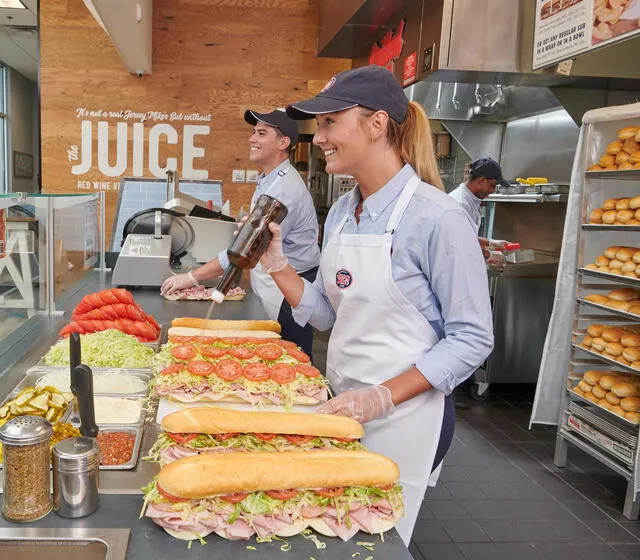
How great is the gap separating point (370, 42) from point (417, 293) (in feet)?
14.6

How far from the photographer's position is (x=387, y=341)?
6.39ft

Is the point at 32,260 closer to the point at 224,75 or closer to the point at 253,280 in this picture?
the point at 253,280

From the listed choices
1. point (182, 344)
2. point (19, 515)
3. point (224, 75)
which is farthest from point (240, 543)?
point (224, 75)

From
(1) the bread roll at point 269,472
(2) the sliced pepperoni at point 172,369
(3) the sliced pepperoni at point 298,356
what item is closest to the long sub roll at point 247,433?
(1) the bread roll at point 269,472

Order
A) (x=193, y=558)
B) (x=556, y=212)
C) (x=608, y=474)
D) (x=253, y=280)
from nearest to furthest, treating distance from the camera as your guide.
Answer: (x=193, y=558)
(x=253, y=280)
(x=608, y=474)
(x=556, y=212)

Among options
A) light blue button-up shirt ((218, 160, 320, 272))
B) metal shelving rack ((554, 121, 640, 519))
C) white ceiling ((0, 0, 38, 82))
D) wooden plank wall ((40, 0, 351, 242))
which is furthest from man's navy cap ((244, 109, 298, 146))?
white ceiling ((0, 0, 38, 82))

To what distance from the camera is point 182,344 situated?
7.47 ft

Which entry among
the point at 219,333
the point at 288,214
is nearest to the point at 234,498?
the point at 219,333

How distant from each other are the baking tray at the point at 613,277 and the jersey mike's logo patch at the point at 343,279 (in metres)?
2.44

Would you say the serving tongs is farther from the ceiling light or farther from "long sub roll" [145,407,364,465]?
the ceiling light

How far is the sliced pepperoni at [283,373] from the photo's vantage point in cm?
200

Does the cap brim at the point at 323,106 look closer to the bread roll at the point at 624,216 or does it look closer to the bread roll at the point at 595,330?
the bread roll at the point at 624,216

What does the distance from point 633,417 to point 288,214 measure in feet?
7.93

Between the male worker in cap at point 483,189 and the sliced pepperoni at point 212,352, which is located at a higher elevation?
the male worker in cap at point 483,189
